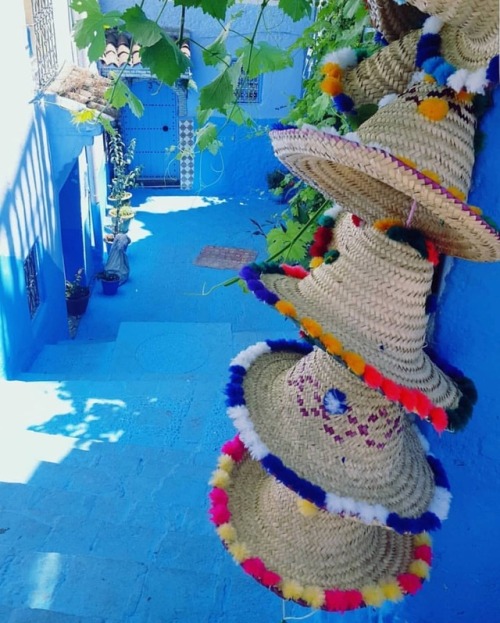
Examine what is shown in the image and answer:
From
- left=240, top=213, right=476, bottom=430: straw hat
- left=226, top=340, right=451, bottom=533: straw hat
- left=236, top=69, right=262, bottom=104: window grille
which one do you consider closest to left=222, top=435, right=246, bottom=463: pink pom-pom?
left=226, top=340, right=451, bottom=533: straw hat

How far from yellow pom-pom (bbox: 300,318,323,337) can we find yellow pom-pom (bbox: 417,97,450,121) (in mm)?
484

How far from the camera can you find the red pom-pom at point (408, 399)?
125 centimetres

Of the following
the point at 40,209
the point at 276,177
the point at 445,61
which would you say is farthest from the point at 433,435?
the point at 276,177

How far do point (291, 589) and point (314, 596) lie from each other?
2.4 inches

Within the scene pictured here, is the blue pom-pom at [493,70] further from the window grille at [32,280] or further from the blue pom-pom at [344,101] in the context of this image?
the window grille at [32,280]

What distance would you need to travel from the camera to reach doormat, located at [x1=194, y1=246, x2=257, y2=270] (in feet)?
34.9

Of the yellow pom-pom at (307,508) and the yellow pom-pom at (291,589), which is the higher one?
the yellow pom-pom at (307,508)

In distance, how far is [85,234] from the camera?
32.1 feet

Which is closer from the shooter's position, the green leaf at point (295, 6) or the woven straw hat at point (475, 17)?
the woven straw hat at point (475, 17)

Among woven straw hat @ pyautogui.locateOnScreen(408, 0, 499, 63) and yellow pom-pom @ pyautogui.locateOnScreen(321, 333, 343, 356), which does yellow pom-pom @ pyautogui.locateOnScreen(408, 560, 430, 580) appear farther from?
woven straw hat @ pyautogui.locateOnScreen(408, 0, 499, 63)

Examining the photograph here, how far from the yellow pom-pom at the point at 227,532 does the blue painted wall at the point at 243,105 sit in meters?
10.6

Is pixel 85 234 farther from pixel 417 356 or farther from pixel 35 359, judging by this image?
pixel 417 356

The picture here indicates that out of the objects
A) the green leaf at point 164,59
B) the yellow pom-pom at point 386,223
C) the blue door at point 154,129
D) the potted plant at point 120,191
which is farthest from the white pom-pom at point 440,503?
the blue door at point 154,129

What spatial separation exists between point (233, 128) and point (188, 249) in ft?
10.8
